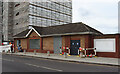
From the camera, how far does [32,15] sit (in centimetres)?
5247

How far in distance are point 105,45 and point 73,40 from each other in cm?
485

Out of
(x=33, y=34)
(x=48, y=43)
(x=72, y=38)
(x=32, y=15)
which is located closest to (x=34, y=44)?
(x=33, y=34)

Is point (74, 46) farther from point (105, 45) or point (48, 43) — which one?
point (48, 43)

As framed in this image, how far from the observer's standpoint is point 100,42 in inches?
667

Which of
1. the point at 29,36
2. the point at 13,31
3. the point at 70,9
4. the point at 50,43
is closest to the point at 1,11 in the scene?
the point at 13,31

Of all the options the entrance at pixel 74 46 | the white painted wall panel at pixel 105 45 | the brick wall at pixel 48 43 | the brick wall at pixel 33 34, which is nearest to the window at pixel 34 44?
the brick wall at pixel 33 34

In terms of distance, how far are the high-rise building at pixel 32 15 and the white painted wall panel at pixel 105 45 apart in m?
38.9

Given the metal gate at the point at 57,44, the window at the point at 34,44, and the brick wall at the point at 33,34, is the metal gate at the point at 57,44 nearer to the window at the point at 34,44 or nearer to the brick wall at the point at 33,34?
the window at the point at 34,44

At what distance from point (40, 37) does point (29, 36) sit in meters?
3.56

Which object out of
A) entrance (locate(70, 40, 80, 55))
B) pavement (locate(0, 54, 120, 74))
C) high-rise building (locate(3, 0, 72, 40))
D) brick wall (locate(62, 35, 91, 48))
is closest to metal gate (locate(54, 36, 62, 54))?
brick wall (locate(62, 35, 91, 48))

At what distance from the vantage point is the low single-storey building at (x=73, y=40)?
1608 centimetres

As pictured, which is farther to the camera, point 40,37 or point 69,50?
point 40,37

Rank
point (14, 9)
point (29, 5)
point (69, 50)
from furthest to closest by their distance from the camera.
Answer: point (14, 9)
point (29, 5)
point (69, 50)

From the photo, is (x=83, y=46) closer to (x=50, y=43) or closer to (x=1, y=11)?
(x=50, y=43)
